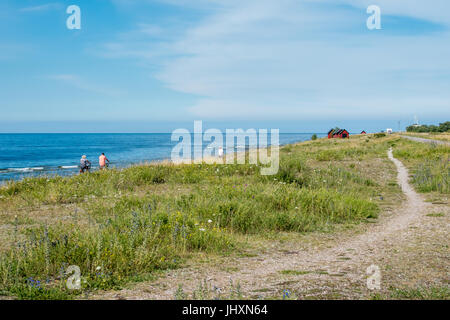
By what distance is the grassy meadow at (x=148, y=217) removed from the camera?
5.59 meters

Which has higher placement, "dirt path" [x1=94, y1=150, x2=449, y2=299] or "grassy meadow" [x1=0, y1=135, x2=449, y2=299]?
"grassy meadow" [x1=0, y1=135, x2=449, y2=299]

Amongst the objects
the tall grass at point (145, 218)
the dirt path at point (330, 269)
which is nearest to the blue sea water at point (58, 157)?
the tall grass at point (145, 218)

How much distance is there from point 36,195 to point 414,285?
449 inches

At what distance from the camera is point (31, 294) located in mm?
4723

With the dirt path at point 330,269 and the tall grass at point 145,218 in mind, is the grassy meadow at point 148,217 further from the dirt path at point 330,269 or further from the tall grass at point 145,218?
the dirt path at point 330,269

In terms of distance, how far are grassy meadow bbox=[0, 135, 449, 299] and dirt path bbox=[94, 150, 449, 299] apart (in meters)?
0.57

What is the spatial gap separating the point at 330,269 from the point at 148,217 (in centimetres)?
381

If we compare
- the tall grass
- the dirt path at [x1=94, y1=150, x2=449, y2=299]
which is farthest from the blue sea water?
the dirt path at [x1=94, y1=150, x2=449, y2=299]

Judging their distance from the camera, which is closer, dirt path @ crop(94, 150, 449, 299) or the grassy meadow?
dirt path @ crop(94, 150, 449, 299)

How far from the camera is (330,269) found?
5934 millimetres

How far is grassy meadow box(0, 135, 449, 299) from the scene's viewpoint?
5586 millimetres

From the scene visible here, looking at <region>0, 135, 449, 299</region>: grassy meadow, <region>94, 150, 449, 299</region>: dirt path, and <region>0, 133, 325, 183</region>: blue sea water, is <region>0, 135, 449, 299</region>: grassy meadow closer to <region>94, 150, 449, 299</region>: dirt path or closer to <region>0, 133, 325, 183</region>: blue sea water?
<region>94, 150, 449, 299</region>: dirt path

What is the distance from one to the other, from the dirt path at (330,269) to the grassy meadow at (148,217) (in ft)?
1.88

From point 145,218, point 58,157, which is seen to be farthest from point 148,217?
point 58,157
